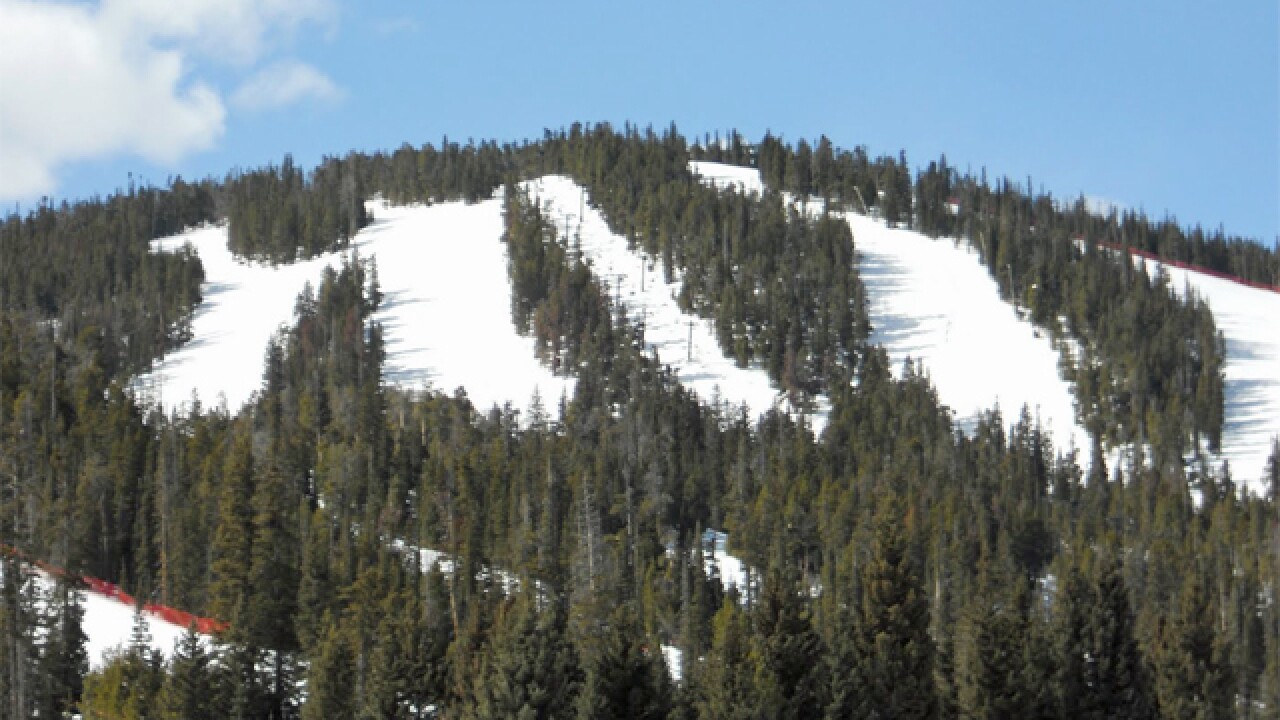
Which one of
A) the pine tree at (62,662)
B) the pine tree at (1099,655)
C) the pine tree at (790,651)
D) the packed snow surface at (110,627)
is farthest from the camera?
the packed snow surface at (110,627)

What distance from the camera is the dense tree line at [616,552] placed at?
6062 centimetres

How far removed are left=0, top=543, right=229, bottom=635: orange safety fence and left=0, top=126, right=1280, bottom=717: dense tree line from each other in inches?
65.2

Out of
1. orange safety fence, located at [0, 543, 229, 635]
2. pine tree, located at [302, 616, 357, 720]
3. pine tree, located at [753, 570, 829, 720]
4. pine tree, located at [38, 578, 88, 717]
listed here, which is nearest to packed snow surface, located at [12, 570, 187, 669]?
orange safety fence, located at [0, 543, 229, 635]

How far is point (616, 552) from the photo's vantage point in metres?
120

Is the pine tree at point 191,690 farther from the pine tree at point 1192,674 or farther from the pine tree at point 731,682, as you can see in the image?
the pine tree at point 1192,674

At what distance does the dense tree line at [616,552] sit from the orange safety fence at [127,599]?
1657 mm

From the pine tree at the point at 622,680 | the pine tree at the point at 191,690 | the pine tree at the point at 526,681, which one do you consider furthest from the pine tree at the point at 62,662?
the pine tree at the point at 622,680

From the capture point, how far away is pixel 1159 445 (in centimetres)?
17788

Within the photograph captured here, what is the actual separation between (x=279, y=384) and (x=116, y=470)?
75327 mm

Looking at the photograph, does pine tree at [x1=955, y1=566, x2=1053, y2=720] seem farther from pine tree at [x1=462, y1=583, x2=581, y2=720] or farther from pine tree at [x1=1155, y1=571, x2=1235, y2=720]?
pine tree at [x1=462, y1=583, x2=581, y2=720]

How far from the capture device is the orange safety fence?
3201 inches

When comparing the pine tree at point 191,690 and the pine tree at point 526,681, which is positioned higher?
the pine tree at point 526,681

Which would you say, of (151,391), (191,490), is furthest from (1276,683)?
(151,391)

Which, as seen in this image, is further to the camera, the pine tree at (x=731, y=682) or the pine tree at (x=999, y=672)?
the pine tree at (x=999, y=672)
